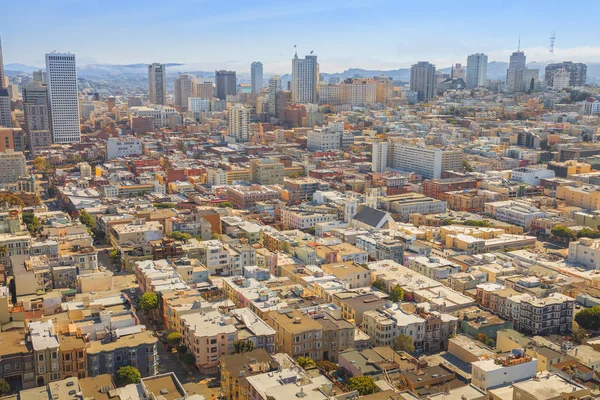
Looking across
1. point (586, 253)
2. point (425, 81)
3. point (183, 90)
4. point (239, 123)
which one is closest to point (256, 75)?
point (183, 90)

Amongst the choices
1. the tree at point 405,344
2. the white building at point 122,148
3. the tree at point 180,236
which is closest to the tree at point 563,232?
the tree at point 405,344

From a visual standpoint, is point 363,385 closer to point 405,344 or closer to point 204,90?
point 405,344

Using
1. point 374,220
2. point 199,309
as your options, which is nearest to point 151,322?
point 199,309

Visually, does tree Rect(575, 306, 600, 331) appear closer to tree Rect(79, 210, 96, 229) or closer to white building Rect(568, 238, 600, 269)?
white building Rect(568, 238, 600, 269)

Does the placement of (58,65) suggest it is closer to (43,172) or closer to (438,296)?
(43,172)

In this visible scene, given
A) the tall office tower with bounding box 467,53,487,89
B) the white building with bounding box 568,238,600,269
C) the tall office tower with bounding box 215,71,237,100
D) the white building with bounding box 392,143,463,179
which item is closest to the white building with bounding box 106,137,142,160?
the white building with bounding box 392,143,463,179
